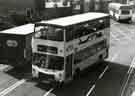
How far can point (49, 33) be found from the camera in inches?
733

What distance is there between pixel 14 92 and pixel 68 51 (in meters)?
4.50

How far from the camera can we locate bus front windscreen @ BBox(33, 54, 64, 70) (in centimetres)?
1838

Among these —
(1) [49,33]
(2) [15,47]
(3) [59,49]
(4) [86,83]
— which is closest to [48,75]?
(3) [59,49]

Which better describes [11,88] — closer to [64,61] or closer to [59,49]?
[64,61]

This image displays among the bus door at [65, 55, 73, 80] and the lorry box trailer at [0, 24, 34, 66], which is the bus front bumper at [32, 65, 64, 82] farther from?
the lorry box trailer at [0, 24, 34, 66]

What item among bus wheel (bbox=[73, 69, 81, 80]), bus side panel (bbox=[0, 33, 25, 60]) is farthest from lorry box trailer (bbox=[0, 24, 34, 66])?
bus wheel (bbox=[73, 69, 81, 80])

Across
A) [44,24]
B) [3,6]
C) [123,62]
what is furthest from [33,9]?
[44,24]

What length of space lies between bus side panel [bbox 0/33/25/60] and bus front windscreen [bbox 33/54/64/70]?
335 cm

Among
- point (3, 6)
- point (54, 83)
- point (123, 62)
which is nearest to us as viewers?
point (54, 83)

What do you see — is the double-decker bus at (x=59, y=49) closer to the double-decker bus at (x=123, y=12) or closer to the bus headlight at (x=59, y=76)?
the bus headlight at (x=59, y=76)

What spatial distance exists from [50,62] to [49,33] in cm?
196

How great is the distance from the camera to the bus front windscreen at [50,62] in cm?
1838

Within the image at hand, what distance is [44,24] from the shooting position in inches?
739

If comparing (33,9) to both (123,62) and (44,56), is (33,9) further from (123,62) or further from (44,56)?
(44,56)
